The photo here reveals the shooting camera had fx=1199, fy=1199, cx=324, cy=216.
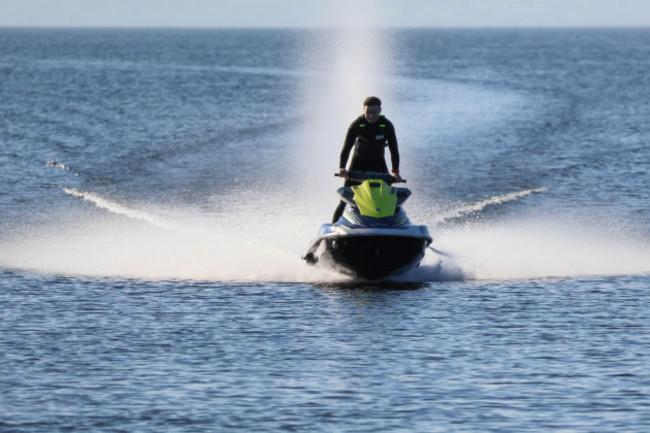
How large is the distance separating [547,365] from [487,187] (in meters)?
15.8

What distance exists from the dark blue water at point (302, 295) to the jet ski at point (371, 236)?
299 mm

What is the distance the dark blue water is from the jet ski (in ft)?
0.98

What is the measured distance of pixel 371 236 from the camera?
14.1 metres

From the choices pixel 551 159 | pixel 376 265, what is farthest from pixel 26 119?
pixel 376 265

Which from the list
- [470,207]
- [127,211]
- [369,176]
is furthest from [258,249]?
[470,207]

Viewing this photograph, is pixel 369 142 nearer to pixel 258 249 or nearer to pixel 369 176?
pixel 369 176

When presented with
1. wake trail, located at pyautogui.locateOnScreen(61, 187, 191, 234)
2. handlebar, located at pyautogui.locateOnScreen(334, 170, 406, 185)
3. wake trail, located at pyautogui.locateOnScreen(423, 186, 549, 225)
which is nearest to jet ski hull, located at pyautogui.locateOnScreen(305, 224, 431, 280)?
handlebar, located at pyautogui.locateOnScreen(334, 170, 406, 185)

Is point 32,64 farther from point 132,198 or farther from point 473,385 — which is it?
point 473,385

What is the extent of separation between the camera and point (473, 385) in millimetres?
9938

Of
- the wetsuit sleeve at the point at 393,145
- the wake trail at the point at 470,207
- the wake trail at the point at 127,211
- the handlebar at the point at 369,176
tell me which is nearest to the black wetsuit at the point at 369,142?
the wetsuit sleeve at the point at 393,145

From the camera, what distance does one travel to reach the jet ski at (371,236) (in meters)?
14.2

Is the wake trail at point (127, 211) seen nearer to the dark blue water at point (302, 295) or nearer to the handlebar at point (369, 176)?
the dark blue water at point (302, 295)

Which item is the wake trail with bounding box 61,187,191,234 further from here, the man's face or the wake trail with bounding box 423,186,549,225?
the man's face

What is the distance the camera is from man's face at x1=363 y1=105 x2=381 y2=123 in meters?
14.7
